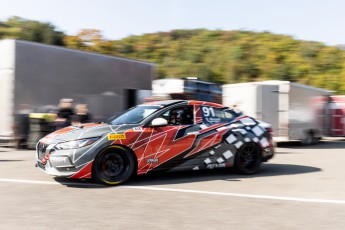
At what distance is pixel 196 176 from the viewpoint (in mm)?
8484

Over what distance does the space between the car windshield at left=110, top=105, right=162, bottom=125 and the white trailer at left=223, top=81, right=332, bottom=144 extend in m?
7.33

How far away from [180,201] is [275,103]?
1041 centimetres

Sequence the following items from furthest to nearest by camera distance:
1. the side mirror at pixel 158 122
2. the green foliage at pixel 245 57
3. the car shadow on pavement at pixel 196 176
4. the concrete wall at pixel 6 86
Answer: the green foliage at pixel 245 57 < the concrete wall at pixel 6 86 < the side mirror at pixel 158 122 < the car shadow on pavement at pixel 196 176

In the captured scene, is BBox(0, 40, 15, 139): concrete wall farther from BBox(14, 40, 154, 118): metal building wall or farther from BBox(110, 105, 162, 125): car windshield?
BBox(110, 105, 162, 125): car windshield

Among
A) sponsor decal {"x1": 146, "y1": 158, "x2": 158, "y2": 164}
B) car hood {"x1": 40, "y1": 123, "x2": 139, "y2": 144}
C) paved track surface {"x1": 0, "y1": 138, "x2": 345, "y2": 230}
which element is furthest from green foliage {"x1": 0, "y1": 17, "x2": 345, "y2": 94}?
sponsor decal {"x1": 146, "y1": 158, "x2": 158, "y2": 164}

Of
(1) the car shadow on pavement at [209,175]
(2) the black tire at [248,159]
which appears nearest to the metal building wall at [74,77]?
(1) the car shadow on pavement at [209,175]

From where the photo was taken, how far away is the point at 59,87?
13.6m

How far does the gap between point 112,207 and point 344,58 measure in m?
52.8

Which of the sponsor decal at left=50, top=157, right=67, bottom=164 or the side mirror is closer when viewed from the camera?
the sponsor decal at left=50, top=157, right=67, bottom=164

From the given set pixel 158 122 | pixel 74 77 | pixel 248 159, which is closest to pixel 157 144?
pixel 158 122

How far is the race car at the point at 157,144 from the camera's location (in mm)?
7023

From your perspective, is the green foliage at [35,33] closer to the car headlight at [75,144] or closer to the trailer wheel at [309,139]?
the trailer wheel at [309,139]

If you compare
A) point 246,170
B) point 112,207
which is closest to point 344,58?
point 246,170

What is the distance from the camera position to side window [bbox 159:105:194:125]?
7.96 meters
